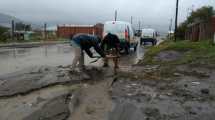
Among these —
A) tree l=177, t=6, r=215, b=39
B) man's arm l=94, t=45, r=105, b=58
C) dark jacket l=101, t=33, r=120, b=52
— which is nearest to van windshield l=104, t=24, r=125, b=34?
dark jacket l=101, t=33, r=120, b=52

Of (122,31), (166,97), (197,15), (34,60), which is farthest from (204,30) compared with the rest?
(166,97)

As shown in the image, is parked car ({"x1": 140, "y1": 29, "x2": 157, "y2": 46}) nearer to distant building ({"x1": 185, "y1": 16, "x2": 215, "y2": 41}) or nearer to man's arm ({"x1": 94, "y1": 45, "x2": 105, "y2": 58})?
distant building ({"x1": 185, "y1": 16, "x2": 215, "y2": 41})

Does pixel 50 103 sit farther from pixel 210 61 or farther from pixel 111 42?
pixel 210 61

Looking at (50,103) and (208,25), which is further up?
(208,25)

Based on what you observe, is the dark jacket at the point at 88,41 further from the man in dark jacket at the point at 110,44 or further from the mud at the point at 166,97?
the mud at the point at 166,97

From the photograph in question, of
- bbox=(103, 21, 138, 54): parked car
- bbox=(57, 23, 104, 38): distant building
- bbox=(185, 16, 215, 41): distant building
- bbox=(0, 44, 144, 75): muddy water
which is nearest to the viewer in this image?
bbox=(0, 44, 144, 75): muddy water

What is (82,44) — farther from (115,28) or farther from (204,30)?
(204,30)

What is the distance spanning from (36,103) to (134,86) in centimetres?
258

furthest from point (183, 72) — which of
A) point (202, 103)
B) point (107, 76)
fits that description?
point (202, 103)

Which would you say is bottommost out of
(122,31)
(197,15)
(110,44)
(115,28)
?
(110,44)

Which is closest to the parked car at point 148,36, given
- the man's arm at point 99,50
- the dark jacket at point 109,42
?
the dark jacket at point 109,42

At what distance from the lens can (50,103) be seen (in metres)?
6.96

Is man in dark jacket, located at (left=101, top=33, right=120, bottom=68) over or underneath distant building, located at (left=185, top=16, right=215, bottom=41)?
underneath

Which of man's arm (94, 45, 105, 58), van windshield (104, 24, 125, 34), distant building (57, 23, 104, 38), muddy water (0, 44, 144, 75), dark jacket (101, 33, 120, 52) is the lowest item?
muddy water (0, 44, 144, 75)
